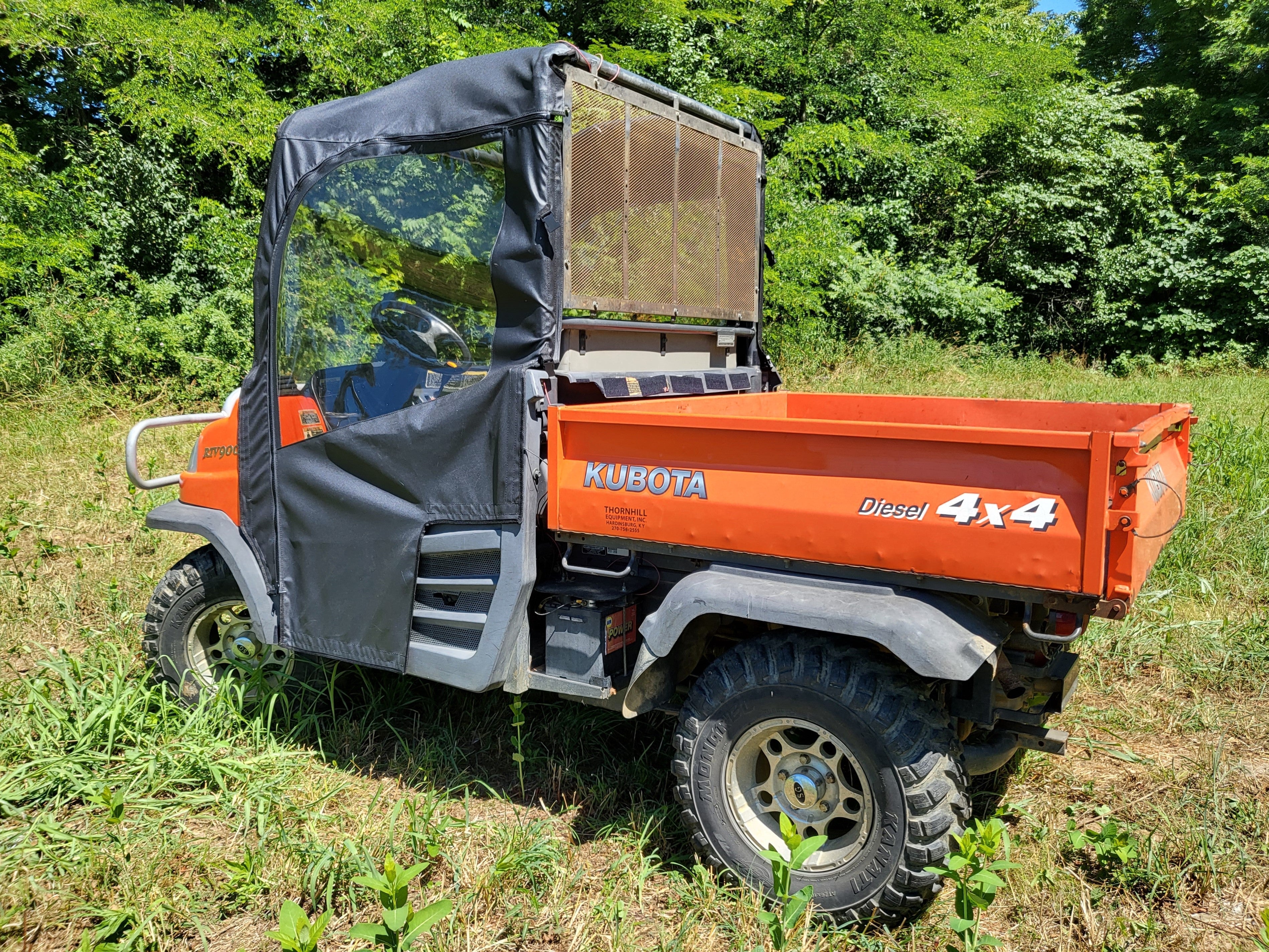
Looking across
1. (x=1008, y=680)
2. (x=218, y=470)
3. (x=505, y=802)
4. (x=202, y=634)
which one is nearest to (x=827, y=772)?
(x=1008, y=680)

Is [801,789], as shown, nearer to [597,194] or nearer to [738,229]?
[597,194]

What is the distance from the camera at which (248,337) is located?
1160 centimetres

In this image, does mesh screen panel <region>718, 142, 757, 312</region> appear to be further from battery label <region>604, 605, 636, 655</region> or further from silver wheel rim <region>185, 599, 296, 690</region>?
silver wheel rim <region>185, 599, 296, 690</region>

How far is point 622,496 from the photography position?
314cm

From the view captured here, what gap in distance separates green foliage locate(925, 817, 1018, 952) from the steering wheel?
7.40 feet

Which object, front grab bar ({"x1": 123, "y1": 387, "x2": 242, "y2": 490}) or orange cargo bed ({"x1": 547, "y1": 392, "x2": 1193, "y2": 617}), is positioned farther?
front grab bar ({"x1": 123, "y1": 387, "x2": 242, "y2": 490})

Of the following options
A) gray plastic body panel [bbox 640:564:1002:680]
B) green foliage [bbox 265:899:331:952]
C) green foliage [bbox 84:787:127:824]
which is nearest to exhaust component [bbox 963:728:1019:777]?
gray plastic body panel [bbox 640:564:1002:680]

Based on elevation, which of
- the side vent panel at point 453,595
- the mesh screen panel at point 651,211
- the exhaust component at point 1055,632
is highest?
the mesh screen panel at point 651,211

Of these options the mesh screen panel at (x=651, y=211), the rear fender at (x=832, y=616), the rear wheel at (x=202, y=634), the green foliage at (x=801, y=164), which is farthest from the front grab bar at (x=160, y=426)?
the green foliage at (x=801, y=164)

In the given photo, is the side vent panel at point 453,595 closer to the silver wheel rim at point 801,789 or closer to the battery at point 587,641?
the battery at point 587,641

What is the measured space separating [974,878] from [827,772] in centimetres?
58

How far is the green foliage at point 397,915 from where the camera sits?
221 cm

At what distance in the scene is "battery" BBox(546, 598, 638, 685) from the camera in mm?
3215

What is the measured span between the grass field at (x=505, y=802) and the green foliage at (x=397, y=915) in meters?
0.44
